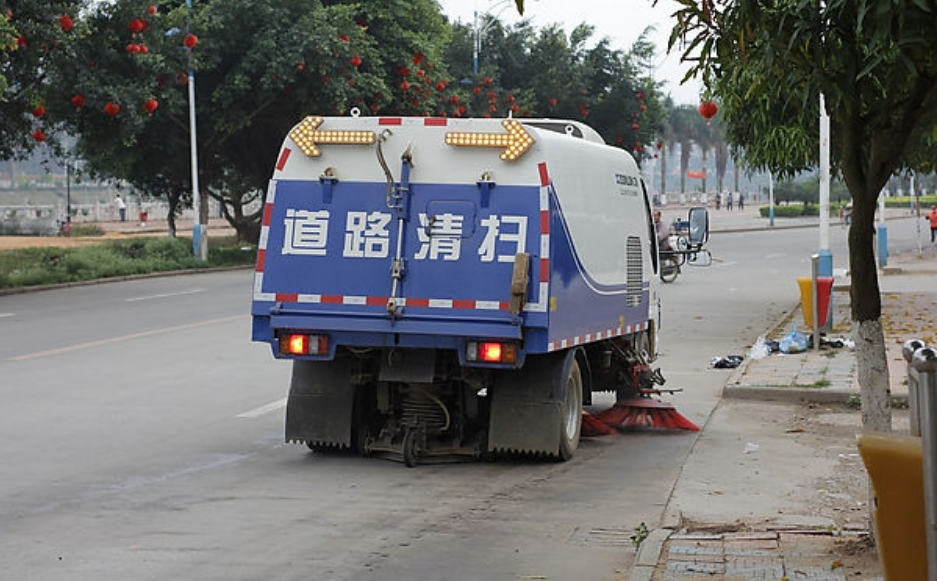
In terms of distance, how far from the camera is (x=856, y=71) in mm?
7238

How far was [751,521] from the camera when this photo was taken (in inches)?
366

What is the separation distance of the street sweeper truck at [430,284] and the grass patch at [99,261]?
73.2 feet

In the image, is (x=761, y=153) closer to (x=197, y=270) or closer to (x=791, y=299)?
(x=791, y=299)

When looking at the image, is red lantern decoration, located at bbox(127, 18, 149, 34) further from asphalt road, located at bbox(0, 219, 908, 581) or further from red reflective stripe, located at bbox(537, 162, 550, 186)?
red reflective stripe, located at bbox(537, 162, 550, 186)

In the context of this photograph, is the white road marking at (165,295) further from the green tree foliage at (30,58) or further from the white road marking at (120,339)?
the white road marking at (120,339)

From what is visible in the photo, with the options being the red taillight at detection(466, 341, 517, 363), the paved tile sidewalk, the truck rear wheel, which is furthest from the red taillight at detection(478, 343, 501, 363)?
the paved tile sidewalk

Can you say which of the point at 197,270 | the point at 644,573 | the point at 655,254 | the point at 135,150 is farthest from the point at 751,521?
the point at 135,150

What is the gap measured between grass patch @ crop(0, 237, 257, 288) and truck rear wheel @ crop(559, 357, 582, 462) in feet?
74.8

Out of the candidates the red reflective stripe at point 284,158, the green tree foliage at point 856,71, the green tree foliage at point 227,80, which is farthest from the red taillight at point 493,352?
the green tree foliage at point 227,80

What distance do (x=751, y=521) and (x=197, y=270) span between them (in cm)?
3240

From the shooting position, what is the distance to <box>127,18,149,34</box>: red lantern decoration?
1323 inches

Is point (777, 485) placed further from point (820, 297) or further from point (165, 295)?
point (165, 295)

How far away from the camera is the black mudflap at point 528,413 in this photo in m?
11.4

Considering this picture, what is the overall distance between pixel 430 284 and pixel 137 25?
24581 mm
